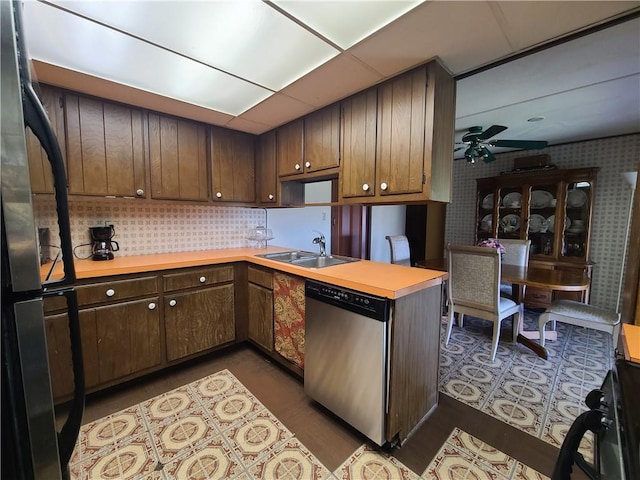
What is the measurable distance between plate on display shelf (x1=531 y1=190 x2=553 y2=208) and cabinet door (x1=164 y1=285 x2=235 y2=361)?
4.01m

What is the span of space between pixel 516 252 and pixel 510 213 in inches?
42.5

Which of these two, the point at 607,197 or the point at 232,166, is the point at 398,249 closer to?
the point at 232,166

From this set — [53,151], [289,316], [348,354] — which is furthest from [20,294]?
[289,316]

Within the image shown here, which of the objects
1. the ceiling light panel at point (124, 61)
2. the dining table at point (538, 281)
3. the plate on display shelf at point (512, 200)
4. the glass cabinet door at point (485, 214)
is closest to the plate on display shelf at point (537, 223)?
the plate on display shelf at point (512, 200)

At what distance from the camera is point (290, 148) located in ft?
8.25

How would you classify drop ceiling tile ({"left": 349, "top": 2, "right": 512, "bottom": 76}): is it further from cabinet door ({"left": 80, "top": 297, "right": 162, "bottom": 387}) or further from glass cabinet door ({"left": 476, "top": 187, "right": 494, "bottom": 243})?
glass cabinet door ({"left": 476, "top": 187, "right": 494, "bottom": 243})

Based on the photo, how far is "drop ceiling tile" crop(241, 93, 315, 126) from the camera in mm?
2090

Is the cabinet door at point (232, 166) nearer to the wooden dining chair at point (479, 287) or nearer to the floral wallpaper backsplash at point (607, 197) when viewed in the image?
the wooden dining chair at point (479, 287)

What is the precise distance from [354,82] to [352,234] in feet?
9.13

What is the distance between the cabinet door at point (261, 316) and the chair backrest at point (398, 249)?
67.6 inches

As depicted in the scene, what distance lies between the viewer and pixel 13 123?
1.63ft

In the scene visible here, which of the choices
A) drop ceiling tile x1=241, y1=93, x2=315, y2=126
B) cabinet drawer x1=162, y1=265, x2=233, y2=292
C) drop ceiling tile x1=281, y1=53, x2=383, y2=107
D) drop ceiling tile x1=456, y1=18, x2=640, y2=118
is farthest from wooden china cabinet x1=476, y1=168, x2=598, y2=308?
cabinet drawer x1=162, y1=265, x2=233, y2=292

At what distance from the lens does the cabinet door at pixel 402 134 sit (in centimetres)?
166

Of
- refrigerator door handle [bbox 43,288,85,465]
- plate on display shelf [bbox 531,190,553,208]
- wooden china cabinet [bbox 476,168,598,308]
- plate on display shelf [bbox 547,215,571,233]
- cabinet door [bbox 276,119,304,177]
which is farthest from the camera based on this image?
plate on display shelf [bbox 531,190,553,208]
